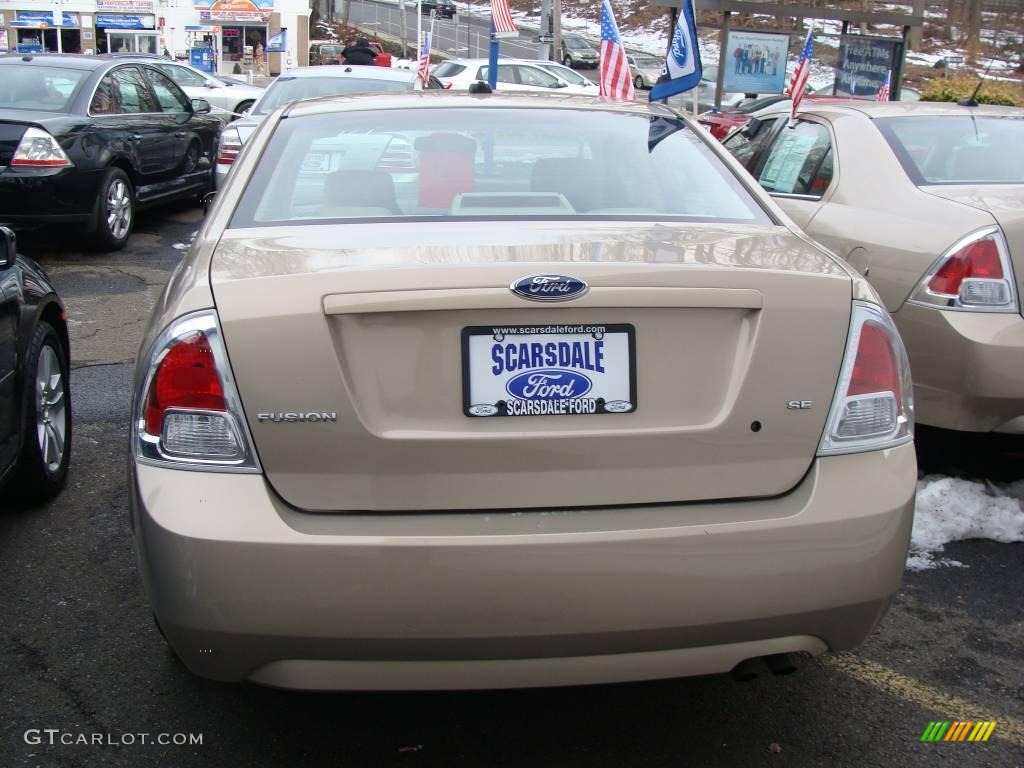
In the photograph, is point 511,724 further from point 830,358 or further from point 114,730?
point 830,358

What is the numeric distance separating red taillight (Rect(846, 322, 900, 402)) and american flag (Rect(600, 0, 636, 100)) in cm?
683

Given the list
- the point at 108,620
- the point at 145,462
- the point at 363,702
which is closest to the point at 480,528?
the point at 145,462

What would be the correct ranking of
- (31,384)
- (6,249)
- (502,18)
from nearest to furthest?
1. (6,249)
2. (31,384)
3. (502,18)

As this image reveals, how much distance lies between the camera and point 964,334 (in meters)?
4.00

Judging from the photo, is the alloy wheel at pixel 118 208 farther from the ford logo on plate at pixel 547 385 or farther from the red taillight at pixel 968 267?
the ford logo on plate at pixel 547 385

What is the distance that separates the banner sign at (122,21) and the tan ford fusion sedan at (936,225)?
4674 centimetres

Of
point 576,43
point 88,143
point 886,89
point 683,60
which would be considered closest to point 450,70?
point 886,89

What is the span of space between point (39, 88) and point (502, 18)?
31.0 feet

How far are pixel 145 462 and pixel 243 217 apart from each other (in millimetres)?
844

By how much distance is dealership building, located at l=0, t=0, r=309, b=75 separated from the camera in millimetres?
45844

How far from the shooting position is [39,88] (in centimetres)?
898

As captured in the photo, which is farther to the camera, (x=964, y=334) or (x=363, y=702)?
(x=964, y=334)

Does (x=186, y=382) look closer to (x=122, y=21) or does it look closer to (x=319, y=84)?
(x=319, y=84)

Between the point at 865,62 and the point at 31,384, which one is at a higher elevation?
the point at 865,62
